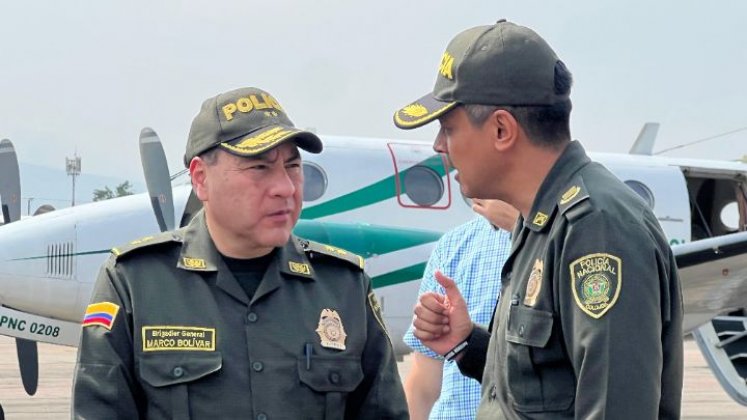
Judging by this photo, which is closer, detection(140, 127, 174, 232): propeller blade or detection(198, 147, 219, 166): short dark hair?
detection(198, 147, 219, 166): short dark hair

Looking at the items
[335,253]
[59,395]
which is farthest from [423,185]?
[335,253]

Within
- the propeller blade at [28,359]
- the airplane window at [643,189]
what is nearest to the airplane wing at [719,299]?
the airplane window at [643,189]

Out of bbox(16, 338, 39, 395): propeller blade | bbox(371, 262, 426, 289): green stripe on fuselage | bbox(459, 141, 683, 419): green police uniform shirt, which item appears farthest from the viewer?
bbox(16, 338, 39, 395): propeller blade

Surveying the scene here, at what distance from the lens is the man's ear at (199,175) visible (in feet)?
9.87

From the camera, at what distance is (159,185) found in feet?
35.7

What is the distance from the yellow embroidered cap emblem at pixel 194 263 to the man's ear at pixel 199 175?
168 mm

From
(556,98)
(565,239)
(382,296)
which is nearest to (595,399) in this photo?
(565,239)

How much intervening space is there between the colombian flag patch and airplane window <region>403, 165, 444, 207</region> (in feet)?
29.7

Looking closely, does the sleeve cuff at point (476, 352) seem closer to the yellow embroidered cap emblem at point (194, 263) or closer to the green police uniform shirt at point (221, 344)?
the green police uniform shirt at point (221, 344)

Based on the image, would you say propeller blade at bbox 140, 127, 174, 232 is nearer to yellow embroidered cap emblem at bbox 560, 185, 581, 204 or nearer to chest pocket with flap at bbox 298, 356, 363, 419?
chest pocket with flap at bbox 298, 356, 363, 419

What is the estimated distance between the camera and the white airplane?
32.8 feet

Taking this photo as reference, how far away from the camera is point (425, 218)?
465 inches

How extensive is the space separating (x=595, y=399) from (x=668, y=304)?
11.2 inches

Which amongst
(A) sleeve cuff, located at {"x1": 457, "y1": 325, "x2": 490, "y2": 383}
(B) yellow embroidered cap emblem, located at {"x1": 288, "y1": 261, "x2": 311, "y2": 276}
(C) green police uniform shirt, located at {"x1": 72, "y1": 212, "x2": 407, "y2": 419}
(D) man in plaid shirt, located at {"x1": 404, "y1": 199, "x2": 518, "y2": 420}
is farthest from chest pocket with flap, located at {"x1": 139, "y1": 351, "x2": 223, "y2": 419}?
(D) man in plaid shirt, located at {"x1": 404, "y1": 199, "x2": 518, "y2": 420}
